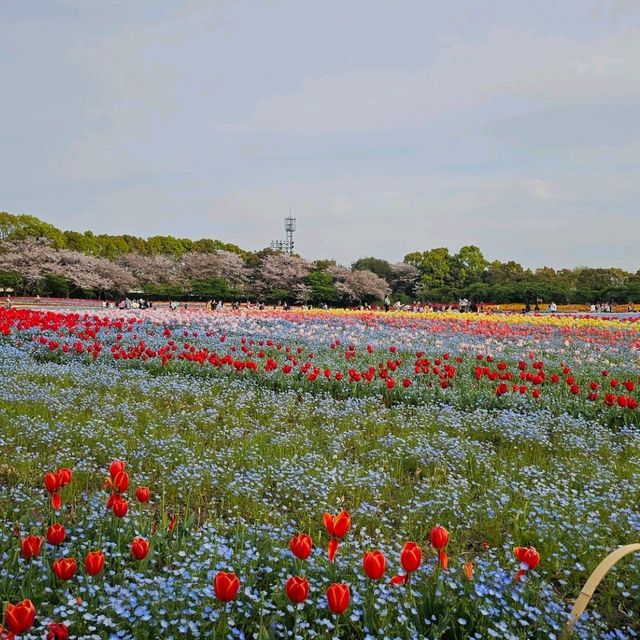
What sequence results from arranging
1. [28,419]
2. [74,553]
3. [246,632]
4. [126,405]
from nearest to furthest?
[246,632], [74,553], [28,419], [126,405]

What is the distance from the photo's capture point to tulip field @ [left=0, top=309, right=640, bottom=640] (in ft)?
7.90

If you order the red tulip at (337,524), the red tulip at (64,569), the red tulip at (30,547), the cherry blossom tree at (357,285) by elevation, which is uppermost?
the cherry blossom tree at (357,285)

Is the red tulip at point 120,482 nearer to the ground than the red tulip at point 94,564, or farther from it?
farther from it

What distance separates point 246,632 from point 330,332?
13.3 m

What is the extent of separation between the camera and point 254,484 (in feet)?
14.0

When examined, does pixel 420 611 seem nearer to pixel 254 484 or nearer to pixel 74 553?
pixel 74 553

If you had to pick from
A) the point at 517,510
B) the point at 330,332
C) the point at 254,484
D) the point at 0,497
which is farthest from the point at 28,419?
the point at 330,332

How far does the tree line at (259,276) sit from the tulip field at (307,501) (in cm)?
4186

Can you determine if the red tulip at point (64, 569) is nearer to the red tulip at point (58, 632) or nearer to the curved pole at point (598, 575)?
the red tulip at point (58, 632)

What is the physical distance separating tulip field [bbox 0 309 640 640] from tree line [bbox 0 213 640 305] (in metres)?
41.9

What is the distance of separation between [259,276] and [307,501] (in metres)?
56.0

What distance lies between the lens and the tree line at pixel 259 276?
4875 centimetres

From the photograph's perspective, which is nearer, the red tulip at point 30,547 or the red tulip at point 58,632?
the red tulip at point 58,632

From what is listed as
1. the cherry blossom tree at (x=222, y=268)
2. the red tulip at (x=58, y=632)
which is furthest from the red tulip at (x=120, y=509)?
the cherry blossom tree at (x=222, y=268)
